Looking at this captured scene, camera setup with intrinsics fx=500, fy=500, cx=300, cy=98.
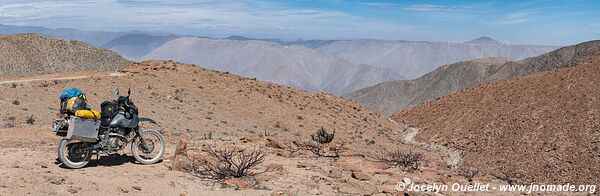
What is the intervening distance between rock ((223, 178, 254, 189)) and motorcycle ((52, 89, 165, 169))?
2031mm

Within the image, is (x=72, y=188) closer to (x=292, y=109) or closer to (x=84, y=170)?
(x=84, y=170)

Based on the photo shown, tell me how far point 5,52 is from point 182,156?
325 feet

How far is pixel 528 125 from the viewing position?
27.8 m

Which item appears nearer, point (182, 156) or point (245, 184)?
point (245, 184)

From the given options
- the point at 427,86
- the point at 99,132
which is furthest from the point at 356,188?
the point at 427,86

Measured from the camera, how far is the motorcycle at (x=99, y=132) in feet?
30.9

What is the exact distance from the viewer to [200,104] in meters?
27.5

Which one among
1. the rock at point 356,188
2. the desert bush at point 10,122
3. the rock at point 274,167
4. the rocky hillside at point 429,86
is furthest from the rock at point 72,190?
the rocky hillside at point 429,86

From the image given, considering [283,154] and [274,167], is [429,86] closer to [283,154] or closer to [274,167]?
[283,154]

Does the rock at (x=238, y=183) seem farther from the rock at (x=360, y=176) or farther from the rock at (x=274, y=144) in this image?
the rock at (x=274, y=144)

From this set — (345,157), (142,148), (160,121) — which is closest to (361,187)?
(345,157)

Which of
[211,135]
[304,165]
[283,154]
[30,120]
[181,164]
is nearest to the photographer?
[181,164]

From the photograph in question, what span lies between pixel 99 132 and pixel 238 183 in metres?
2.96

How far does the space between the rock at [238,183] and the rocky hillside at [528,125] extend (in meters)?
10.9
